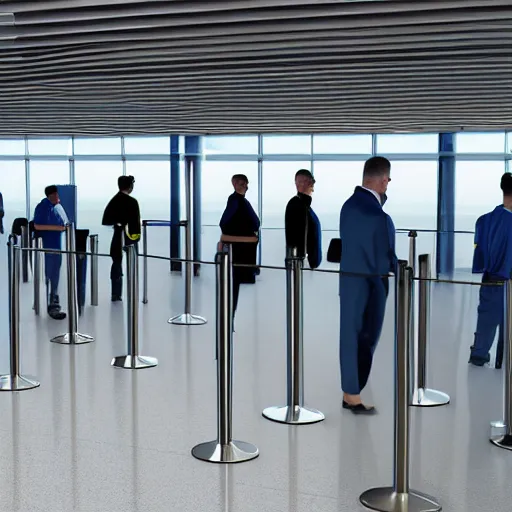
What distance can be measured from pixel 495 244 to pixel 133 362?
3506 mm

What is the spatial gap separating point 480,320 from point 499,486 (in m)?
3.42

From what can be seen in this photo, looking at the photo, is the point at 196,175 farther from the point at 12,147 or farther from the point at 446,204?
the point at 12,147

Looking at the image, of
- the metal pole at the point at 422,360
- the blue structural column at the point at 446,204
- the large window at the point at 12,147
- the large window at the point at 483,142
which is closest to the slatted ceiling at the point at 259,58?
the metal pole at the point at 422,360

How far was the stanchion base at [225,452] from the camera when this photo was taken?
5.11m

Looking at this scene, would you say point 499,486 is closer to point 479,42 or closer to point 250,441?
point 250,441

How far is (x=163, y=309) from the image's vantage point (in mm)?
11719

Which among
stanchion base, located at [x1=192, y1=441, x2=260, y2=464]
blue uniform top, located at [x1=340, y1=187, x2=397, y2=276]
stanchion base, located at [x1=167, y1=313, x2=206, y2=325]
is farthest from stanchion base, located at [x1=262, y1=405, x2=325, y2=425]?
stanchion base, located at [x1=167, y1=313, x2=206, y2=325]

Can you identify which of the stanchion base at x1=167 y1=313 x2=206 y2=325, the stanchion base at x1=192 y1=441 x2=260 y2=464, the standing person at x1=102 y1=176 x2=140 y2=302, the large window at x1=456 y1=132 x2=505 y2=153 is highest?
the large window at x1=456 y1=132 x2=505 y2=153

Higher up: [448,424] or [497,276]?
[497,276]

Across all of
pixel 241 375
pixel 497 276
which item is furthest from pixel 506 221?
pixel 241 375

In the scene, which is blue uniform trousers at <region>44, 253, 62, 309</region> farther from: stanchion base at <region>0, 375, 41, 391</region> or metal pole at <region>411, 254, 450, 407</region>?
metal pole at <region>411, 254, 450, 407</region>

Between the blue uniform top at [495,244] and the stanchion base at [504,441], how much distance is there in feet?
7.24

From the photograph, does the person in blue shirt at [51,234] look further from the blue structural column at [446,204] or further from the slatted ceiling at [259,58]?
the blue structural column at [446,204]

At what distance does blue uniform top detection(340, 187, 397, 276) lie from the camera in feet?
19.7
